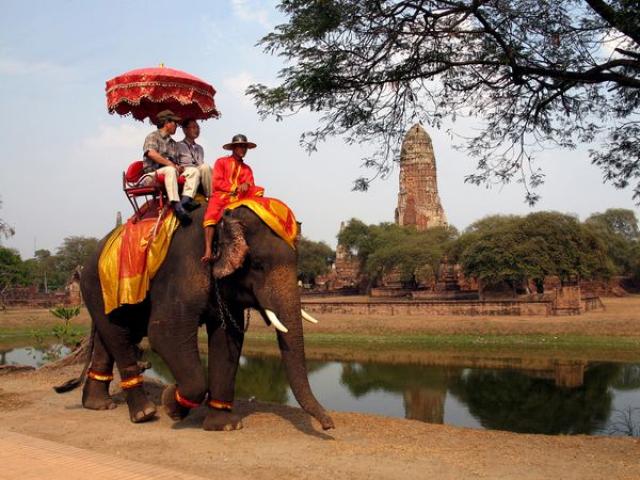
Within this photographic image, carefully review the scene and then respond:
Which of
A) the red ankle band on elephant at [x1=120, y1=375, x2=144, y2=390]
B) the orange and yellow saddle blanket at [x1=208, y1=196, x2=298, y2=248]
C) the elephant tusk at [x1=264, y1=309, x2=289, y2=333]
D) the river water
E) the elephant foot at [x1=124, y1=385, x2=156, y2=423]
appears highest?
the orange and yellow saddle blanket at [x1=208, y1=196, x2=298, y2=248]

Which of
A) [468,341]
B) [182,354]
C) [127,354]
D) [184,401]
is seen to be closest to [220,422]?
[184,401]

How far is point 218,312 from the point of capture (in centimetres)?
639

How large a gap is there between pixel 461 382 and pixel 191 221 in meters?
11.2

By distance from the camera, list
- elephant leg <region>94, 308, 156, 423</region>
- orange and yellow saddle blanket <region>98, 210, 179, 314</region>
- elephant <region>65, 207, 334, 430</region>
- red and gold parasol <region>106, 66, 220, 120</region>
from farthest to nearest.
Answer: red and gold parasol <region>106, 66, 220, 120</region> < elephant leg <region>94, 308, 156, 423</region> < orange and yellow saddle blanket <region>98, 210, 179, 314</region> < elephant <region>65, 207, 334, 430</region>

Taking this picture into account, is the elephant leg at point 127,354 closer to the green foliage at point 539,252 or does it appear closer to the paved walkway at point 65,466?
the paved walkway at point 65,466

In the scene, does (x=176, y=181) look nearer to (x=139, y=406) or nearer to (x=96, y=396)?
(x=139, y=406)

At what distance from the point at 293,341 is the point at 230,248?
1080 millimetres

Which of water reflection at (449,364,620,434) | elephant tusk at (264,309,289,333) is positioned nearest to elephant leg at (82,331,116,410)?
elephant tusk at (264,309,289,333)

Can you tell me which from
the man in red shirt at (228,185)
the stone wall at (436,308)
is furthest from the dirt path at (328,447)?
the stone wall at (436,308)

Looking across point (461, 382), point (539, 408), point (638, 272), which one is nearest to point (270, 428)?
point (539, 408)

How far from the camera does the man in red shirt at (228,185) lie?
6125mm

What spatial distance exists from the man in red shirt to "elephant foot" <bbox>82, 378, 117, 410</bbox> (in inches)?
109

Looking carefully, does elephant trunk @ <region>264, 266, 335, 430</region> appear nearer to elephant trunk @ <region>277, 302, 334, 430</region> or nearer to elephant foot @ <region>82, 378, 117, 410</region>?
elephant trunk @ <region>277, 302, 334, 430</region>

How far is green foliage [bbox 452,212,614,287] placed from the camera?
30703 millimetres
